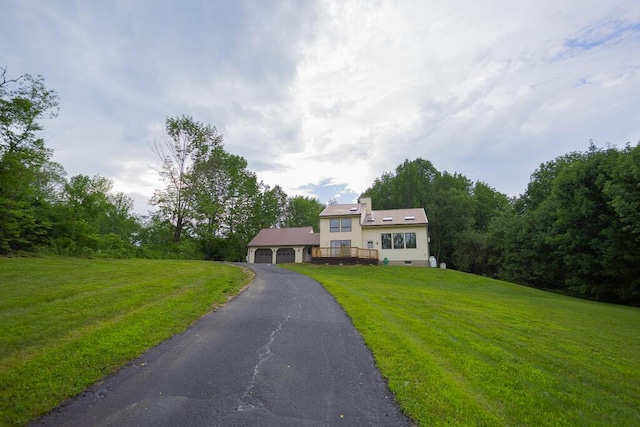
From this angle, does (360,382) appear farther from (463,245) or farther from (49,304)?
(463,245)

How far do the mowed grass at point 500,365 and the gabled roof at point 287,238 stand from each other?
21.7 meters

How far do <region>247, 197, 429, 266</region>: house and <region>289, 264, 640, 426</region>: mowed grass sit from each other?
57.2ft

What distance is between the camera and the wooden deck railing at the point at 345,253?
2764 centimetres

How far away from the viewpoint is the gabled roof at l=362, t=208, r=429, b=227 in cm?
2861

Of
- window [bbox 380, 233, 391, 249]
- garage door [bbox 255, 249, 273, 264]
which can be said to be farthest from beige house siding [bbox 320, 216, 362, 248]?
garage door [bbox 255, 249, 273, 264]

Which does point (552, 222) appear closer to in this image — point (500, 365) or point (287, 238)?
point (287, 238)

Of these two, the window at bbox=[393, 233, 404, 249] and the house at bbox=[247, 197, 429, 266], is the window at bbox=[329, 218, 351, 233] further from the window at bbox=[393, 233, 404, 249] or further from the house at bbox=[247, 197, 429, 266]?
the window at bbox=[393, 233, 404, 249]

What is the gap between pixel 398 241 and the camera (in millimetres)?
28531

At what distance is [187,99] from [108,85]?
3.50m

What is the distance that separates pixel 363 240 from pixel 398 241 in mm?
3217

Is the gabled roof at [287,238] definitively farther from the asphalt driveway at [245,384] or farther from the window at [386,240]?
the asphalt driveway at [245,384]

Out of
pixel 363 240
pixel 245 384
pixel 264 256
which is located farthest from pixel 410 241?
pixel 245 384

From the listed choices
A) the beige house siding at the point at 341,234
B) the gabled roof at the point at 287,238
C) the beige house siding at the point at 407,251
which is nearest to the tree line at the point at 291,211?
the gabled roof at the point at 287,238

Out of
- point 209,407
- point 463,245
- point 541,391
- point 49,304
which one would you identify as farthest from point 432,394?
point 463,245
